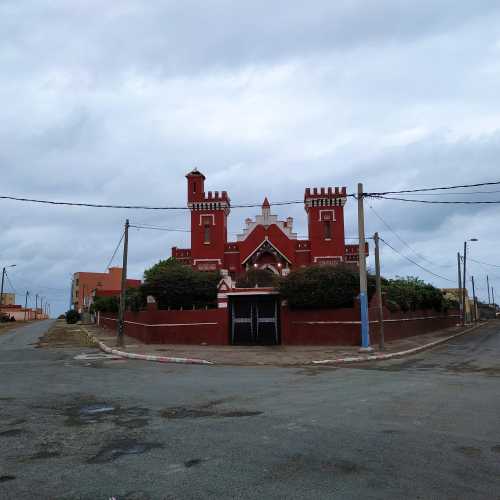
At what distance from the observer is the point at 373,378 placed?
13906mm

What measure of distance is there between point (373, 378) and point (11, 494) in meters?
10.5

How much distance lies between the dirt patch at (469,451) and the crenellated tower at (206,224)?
1463 inches

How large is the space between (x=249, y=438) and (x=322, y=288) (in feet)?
60.2

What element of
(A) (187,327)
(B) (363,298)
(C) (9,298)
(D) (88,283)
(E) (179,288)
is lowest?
(A) (187,327)

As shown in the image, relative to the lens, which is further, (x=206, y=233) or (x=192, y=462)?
(x=206, y=233)

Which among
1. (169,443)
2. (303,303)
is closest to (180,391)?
(169,443)

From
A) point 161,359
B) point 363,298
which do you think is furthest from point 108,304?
point 363,298

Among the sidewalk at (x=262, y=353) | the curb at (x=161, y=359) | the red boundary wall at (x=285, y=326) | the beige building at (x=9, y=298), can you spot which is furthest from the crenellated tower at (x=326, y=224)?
the beige building at (x=9, y=298)

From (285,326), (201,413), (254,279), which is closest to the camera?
(201,413)

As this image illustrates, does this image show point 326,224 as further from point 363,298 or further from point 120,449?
point 120,449

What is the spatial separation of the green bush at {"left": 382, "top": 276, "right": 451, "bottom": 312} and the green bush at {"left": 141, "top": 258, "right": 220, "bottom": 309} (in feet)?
34.3

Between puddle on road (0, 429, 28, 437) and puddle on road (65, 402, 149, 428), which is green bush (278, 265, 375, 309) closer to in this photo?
puddle on road (65, 402, 149, 428)

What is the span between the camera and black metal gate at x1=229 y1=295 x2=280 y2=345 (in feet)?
86.8

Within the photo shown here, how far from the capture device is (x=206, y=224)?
44719 mm
